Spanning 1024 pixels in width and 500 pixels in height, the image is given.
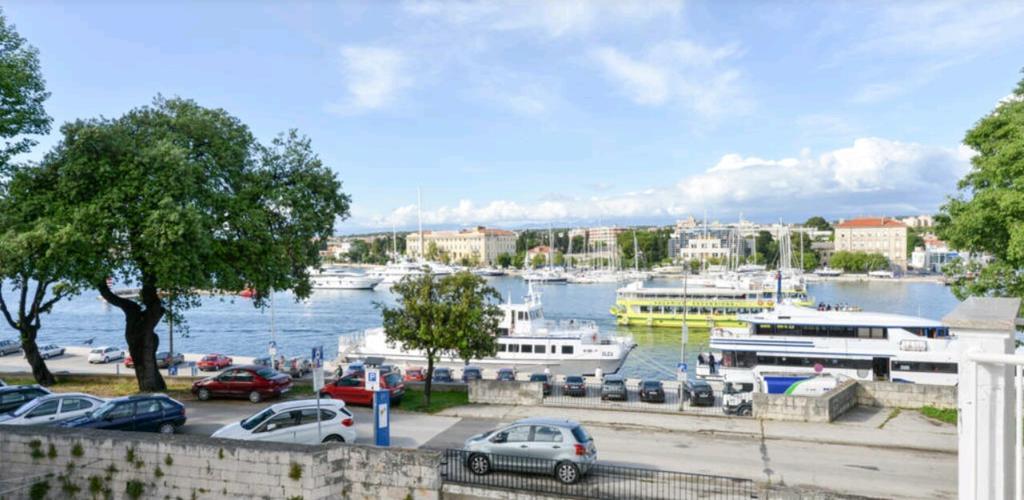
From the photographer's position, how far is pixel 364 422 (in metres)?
20.4

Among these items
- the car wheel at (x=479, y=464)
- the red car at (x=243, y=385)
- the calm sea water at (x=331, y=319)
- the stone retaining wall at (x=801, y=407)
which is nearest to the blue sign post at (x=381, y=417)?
the car wheel at (x=479, y=464)

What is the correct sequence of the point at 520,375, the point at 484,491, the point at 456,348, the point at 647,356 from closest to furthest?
the point at 484,491, the point at 456,348, the point at 520,375, the point at 647,356

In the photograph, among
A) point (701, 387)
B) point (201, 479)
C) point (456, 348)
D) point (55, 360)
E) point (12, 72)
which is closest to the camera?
point (201, 479)

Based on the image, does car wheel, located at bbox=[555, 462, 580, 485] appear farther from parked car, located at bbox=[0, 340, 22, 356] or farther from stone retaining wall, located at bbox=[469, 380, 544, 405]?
parked car, located at bbox=[0, 340, 22, 356]

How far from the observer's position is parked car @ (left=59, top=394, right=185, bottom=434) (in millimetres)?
17328

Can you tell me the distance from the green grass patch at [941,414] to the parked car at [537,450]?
11.9 metres

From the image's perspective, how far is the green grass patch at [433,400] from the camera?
73.1 feet

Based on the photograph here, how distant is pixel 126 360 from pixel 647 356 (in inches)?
1431

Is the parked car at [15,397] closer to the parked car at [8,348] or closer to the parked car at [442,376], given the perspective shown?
the parked car at [442,376]

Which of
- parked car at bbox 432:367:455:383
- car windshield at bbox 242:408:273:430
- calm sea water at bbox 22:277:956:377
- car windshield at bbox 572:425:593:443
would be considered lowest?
calm sea water at bbox 22:277:956:377

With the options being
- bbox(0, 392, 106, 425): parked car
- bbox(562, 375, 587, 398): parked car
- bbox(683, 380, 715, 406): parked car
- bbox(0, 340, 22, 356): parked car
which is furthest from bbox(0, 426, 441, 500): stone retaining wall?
bbox(0, 340, 22, 356): parked car

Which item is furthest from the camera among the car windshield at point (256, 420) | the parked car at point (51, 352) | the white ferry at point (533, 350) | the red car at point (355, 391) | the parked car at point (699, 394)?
the white ferry at point (533, 350)

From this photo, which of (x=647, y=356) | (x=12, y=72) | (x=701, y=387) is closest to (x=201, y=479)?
(x=12, y=72)

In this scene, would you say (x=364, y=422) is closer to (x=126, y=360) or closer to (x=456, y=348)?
(x=456, y=348)
